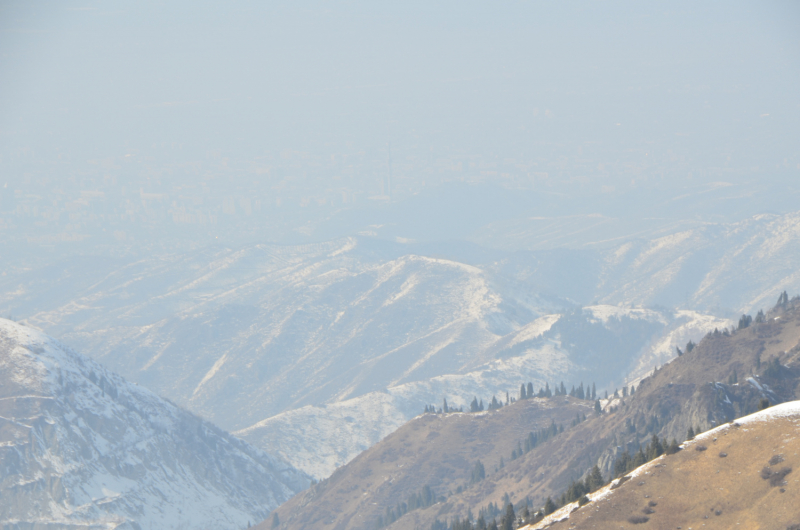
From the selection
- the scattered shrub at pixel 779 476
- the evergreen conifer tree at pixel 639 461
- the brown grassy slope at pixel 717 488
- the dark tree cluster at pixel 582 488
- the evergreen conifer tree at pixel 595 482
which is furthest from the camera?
the evergreen conifer tree at pixel 639 461

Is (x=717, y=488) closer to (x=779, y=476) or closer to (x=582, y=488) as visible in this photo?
(x=779, y=476)

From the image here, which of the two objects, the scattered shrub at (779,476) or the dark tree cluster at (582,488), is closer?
the scattered shrub at (779,476)

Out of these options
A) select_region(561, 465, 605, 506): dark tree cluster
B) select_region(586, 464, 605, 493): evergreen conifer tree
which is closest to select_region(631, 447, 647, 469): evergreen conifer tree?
select_region(586, 464, 605, 493): evergreen conifer tree

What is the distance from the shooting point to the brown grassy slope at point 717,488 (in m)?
105

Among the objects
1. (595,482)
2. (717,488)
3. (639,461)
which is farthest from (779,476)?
(595,482)

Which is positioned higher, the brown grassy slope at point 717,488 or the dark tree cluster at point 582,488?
the brown grassy slope at point 717,488

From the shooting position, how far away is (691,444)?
123 metres

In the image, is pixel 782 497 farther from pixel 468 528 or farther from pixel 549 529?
pixel 468 528

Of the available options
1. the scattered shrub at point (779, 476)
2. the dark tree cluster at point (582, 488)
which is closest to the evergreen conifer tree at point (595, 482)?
the dark tree cluster at point (582, 488)

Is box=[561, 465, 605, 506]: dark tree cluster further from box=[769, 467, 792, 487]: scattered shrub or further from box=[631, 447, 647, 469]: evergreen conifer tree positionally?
box=[769, 467, 792, 487]: scattered shrub

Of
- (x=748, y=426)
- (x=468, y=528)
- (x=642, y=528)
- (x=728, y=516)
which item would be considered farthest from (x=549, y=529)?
(x=468, y=528)

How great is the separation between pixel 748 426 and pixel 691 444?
7.50 metres

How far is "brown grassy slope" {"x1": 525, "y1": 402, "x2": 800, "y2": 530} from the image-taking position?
105 m

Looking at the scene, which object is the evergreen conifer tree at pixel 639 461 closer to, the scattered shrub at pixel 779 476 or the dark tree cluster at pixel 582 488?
the dark tree cluster at pixel 582 488
